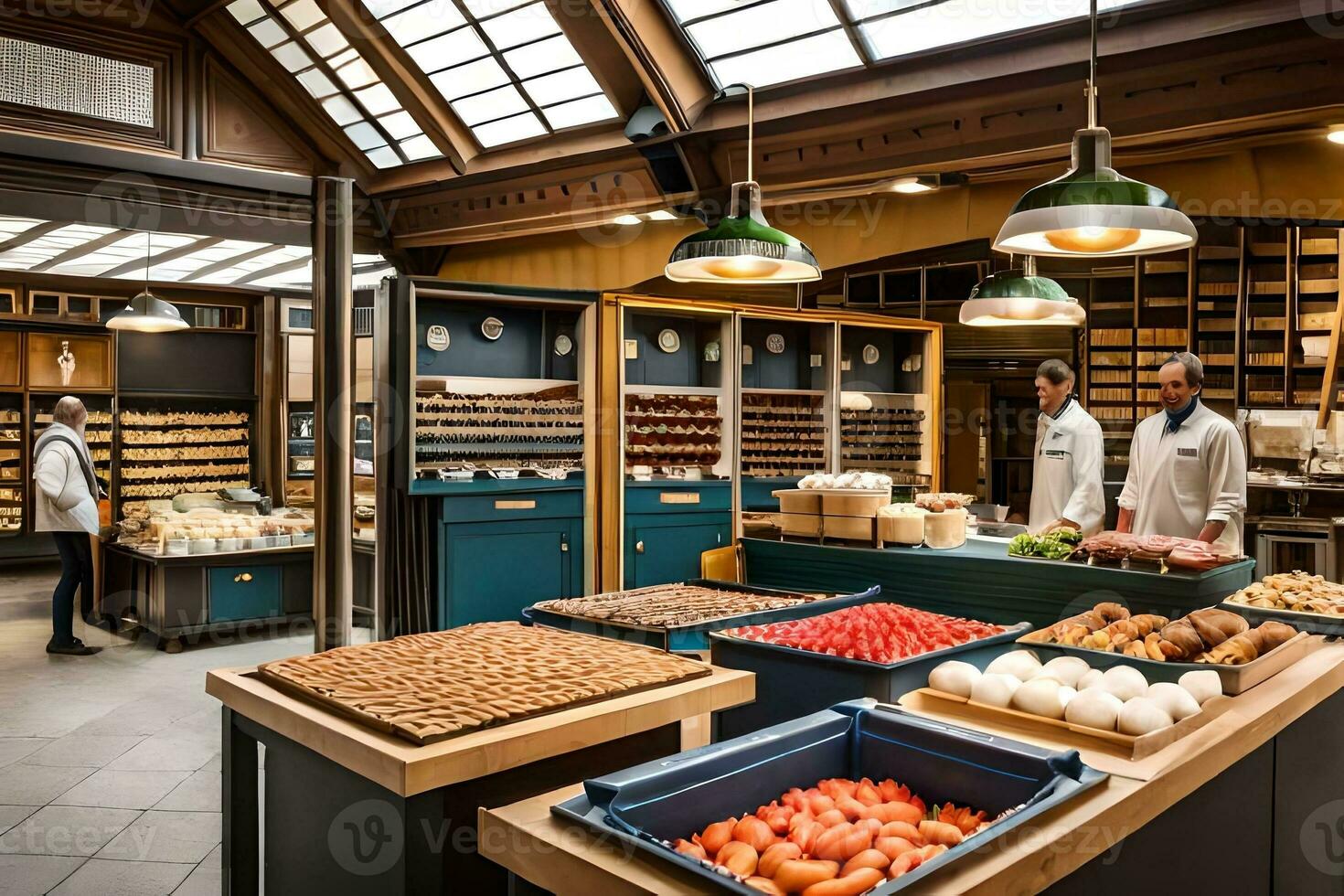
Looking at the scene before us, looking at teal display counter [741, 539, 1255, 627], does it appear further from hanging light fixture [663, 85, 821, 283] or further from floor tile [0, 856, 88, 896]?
floor tile [0, 856, 88, 896]

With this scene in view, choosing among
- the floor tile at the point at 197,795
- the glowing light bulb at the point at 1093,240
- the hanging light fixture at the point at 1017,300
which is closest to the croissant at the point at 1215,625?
the glowing light bulb at the point at 1093,240

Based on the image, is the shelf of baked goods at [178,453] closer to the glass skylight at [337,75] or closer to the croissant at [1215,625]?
the glass skylight at [337,75]

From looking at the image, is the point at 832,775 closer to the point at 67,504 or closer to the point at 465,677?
the point at 465,677

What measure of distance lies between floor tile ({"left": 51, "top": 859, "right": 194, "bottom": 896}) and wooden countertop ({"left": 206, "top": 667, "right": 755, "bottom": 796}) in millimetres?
1318

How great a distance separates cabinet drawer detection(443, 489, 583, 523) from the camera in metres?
5.84

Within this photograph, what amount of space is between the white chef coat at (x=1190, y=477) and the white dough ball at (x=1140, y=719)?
8.43 ft

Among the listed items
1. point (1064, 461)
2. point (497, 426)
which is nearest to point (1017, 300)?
point (1064, 461)

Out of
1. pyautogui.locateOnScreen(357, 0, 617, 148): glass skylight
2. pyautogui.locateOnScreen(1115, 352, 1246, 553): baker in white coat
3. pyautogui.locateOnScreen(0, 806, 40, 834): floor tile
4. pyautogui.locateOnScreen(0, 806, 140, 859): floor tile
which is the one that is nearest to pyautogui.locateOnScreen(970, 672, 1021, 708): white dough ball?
pyautogui.locateOnScreen(1115, 352, 1246, 553): baker in white coat

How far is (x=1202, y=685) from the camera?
2328mm

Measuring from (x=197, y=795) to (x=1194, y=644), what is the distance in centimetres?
377

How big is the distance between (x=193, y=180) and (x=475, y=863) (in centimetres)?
604

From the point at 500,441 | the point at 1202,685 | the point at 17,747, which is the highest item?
the point at 500,441

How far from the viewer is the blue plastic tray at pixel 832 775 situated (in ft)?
5.16

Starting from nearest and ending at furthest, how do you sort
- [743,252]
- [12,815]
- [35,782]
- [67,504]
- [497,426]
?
[743,252] → [12,815] → [35,782] → [497,426] → [67,504]
